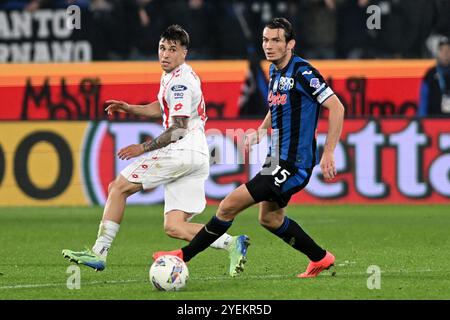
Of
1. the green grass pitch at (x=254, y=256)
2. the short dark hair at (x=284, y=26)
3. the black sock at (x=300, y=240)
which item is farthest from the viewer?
the black sock at (x=300, y=240)

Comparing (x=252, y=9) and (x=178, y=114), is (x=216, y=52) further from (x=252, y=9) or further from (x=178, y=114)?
(x=178, y=114)

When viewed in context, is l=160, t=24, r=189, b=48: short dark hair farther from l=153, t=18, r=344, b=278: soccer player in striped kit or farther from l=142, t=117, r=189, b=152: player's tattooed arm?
l=153, t=18, r=344, b=278: soccer player in striped kit

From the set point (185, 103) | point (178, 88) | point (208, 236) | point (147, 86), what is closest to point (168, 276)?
point (208, 236)

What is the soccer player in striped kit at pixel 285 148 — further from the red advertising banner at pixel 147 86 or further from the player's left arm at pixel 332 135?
the red advertising banner at pixel 147 86

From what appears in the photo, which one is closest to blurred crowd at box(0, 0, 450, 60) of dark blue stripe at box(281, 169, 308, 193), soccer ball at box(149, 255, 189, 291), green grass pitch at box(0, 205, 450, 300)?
green grass pitch at box(0, 205, 450, 300)

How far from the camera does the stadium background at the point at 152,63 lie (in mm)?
17219

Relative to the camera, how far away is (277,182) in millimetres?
9320

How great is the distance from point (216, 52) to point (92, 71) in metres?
1.86

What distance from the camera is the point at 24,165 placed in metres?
17.1

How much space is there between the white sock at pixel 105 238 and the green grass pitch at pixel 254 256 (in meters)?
0.20

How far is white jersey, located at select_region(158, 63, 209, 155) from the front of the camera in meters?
9.80

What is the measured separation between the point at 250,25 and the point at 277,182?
9.32 meters

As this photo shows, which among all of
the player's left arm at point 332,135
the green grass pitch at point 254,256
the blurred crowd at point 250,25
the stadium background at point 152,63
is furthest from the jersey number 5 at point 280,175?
the blurred crowd at point 250,25
